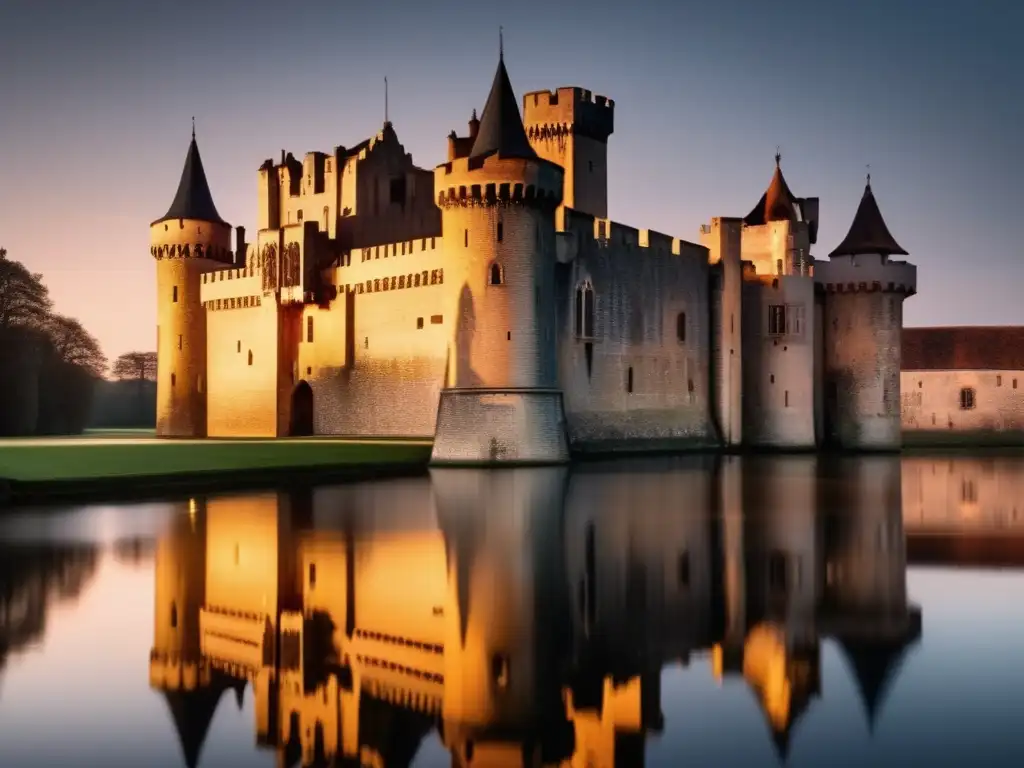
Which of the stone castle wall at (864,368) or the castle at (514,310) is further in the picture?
the stone castle wall at (864,368)

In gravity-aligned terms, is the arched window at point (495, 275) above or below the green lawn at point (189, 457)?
above

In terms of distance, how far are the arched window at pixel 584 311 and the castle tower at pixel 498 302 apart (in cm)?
608

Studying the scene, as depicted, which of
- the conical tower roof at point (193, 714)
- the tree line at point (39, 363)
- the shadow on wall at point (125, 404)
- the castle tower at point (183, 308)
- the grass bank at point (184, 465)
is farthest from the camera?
the shadow on wall at point (125, 404)

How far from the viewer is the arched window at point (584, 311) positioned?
1569 inches

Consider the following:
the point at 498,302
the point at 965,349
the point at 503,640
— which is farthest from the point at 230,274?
the point at 965,349

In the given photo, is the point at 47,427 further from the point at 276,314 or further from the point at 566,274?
the point at 566,274

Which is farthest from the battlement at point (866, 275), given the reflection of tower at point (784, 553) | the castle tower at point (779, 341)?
the reflection of tower at point (784, 553)

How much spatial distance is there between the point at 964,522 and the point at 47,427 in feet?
184

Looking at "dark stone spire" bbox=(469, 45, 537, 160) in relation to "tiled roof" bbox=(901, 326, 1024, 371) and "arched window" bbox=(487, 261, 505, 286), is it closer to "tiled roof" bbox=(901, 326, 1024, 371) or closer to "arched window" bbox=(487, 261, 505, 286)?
"arched window" bbox=(487, 261, 505, 286)

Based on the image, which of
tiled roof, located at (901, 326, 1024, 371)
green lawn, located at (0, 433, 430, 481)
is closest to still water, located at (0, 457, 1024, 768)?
green lawn, located at (0, 433, 430, 481)

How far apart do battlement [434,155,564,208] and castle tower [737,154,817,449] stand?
18418 mm

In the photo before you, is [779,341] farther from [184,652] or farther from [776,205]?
[184,652]

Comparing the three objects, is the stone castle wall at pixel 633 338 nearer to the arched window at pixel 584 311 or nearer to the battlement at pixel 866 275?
the arched window at pixel 584 311

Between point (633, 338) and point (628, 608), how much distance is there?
33.7m
